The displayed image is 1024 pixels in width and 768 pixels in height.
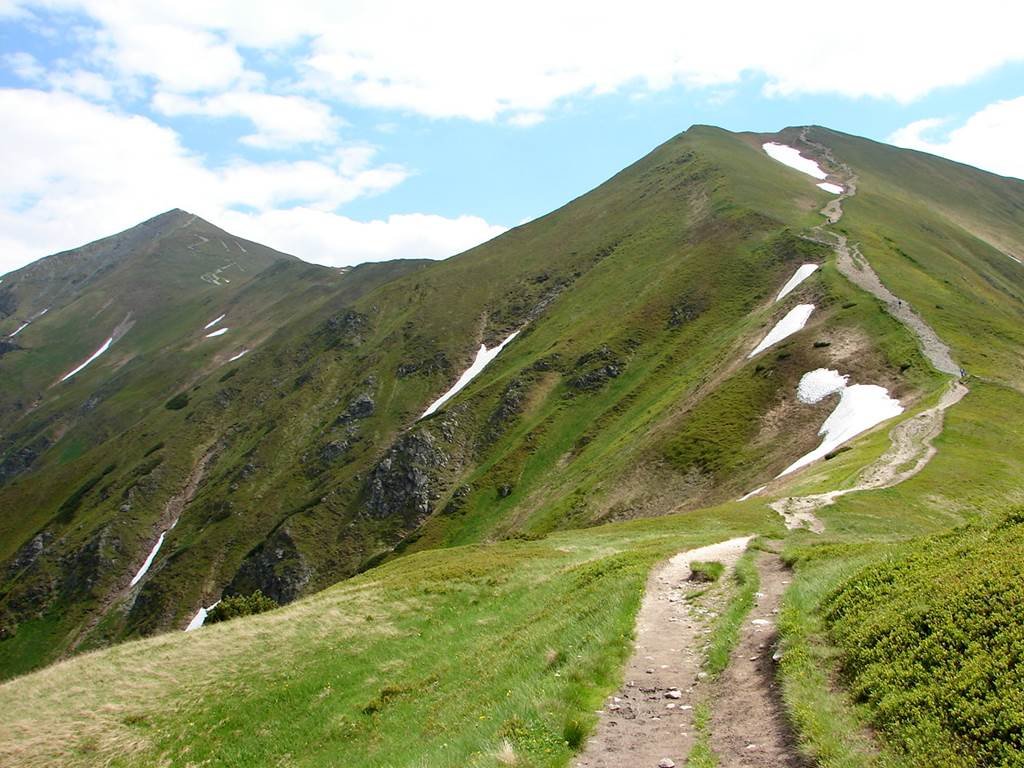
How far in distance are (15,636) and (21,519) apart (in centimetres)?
5977

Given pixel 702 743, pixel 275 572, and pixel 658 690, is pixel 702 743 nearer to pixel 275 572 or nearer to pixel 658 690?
pixel 658 690

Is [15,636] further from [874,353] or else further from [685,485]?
[874,353]

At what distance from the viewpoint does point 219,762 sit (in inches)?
839

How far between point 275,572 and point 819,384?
90.1 m

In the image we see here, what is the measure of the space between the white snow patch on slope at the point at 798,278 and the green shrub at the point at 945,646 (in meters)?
96.2

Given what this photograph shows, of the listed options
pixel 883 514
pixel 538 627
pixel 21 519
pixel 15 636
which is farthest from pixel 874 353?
pixel 21 519

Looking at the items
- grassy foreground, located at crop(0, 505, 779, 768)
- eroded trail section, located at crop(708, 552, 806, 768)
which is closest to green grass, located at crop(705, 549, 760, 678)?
eroded trail section, located at crop(708, 552, 806, 768)

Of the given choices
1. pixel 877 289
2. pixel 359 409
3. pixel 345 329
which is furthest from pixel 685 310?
pixel 345 329

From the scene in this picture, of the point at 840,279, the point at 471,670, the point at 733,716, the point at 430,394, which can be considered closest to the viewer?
the point at 733,716

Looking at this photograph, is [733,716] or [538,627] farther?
[538,627]

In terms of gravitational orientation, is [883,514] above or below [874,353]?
below

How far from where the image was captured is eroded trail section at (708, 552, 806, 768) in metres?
10.0

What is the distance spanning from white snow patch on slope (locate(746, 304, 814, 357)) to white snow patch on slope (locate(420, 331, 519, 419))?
6938 cm

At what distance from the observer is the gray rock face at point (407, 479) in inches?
4604
